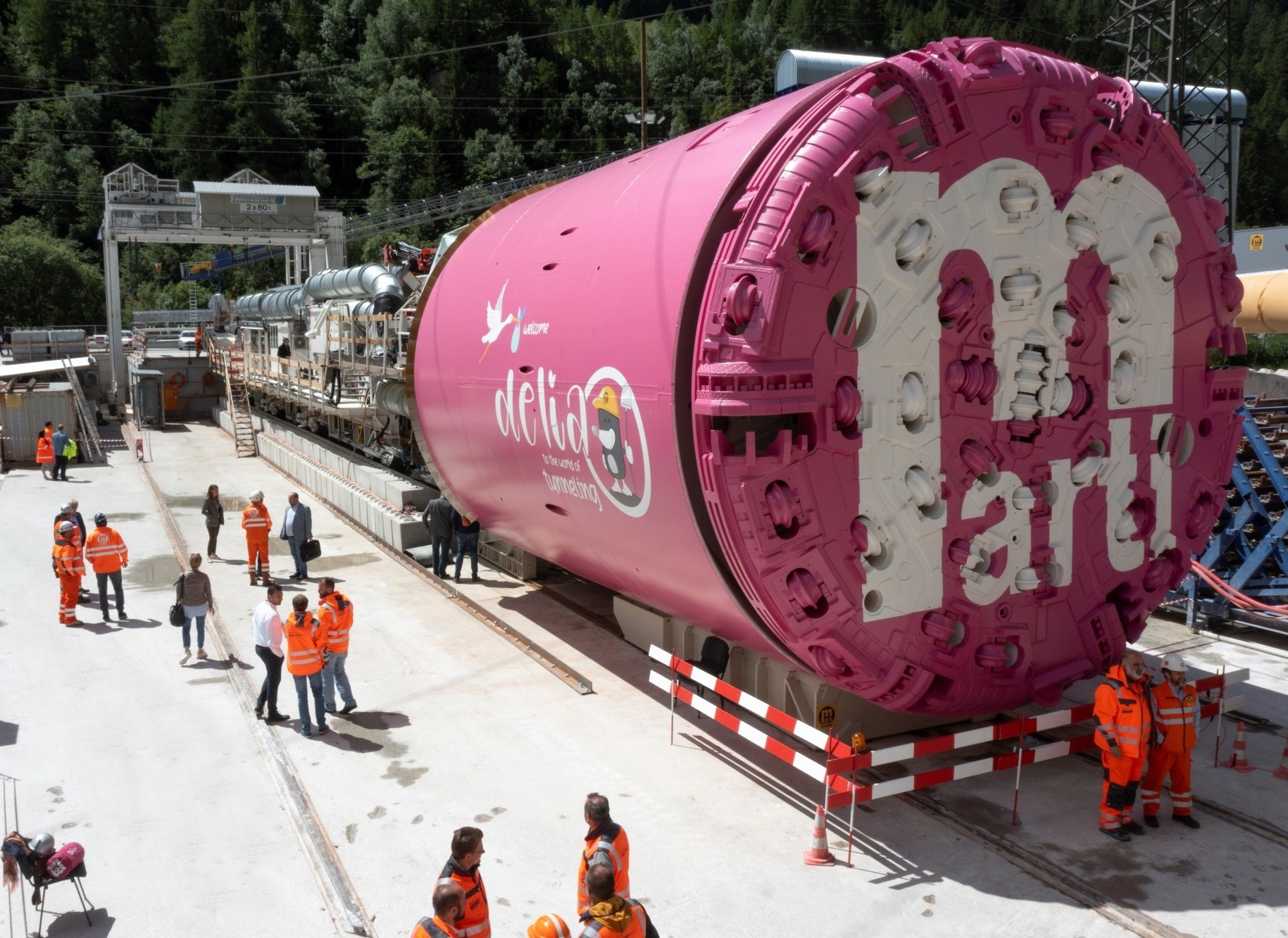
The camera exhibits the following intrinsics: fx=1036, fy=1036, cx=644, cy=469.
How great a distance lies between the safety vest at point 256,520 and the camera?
15.0m

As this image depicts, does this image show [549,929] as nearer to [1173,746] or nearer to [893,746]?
[893,746]

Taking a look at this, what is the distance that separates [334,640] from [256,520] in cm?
583

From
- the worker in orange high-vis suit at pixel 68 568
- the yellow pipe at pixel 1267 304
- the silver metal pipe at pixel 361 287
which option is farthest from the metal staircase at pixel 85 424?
the yellow pipe at pixel 1267 304

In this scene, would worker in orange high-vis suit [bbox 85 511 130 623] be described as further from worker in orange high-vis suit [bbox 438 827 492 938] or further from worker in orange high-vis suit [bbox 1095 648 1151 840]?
worker in orange high-vis suit [bbox 1095 648 1151 840]

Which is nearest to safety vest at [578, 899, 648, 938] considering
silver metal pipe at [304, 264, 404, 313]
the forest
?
silver metal pipe at [304, 264, 404, 313]

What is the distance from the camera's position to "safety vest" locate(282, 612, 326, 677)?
375 inches

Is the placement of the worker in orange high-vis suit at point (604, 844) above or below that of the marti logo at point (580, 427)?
below

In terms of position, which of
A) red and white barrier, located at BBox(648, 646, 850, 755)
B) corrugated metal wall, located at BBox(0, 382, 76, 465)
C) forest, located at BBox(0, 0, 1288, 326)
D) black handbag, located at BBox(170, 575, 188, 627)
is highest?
forest, located at BBox(0, 0, 1288, 326)

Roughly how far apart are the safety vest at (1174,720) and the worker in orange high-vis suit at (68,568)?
12.4 m

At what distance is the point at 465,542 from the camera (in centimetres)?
1502

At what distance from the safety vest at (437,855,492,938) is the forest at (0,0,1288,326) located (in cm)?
7397

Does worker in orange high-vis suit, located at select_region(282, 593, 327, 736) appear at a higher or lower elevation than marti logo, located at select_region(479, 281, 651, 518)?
lower

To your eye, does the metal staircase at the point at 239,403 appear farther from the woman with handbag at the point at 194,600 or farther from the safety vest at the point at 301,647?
the safety vest at the point at 301,647

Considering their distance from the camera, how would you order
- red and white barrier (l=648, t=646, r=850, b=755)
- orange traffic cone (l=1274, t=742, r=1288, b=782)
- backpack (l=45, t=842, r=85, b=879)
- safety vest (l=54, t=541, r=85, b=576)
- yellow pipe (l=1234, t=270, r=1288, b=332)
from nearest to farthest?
backpack (l=45, t=842, r=85, b=879) → red and white barrier (l=648, t=646, r=850, b=755) → orange traffic cone (l=1274, t=742, r=1288, b=782) → safety vest (l=54, t=541, r=85, b=576) → yellow pipe (l=1234, t=270, r=1288, b=332)
